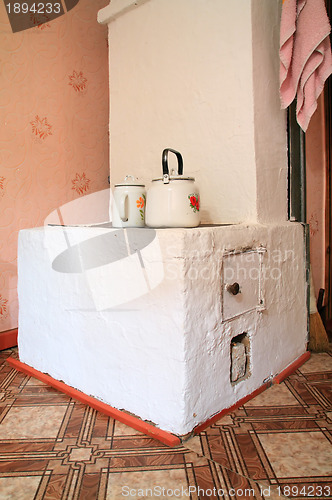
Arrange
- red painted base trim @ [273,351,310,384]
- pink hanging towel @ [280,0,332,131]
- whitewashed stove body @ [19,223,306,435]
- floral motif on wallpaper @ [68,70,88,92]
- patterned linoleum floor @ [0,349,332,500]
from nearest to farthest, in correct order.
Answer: patterned linoleum floor @ [0,349,332,500] → whitewashed stove body @ [19,223,306,435] → pink hanging towel @ [280,0,332,131] → red painted base trim @ [273,351,310,384] → floral motif on wallpaper @ [68,70,88,92]

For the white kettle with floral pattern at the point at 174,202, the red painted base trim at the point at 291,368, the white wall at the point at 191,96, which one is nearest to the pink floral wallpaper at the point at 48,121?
the white wall at the point at 191,96

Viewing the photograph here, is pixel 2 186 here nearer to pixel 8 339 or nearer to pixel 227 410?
pixel 8 339

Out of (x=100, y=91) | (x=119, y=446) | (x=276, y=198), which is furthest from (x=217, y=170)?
(x=100, y=91)

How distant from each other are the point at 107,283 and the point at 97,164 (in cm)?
104

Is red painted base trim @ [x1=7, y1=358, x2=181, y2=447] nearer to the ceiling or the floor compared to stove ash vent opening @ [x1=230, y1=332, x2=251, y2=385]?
nearer to the floor

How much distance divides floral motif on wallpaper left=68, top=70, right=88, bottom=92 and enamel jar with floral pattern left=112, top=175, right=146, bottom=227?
97 centimetres

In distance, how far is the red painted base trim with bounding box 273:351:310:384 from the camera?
1.26 meters

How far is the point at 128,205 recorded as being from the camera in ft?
3.73

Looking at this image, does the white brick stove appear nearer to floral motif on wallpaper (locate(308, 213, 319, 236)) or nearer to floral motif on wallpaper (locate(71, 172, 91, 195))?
floral motif on wallpaper (locate(71, 172, 91, 195))

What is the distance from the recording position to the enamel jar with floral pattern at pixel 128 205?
1.13 m

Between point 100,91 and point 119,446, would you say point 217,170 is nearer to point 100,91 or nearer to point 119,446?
point 119,446

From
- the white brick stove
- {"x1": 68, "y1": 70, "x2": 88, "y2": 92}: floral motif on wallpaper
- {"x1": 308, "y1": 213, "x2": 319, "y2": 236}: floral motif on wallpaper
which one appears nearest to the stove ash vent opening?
the white brick stove

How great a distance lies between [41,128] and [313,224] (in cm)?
141

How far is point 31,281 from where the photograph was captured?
4.40 ft
